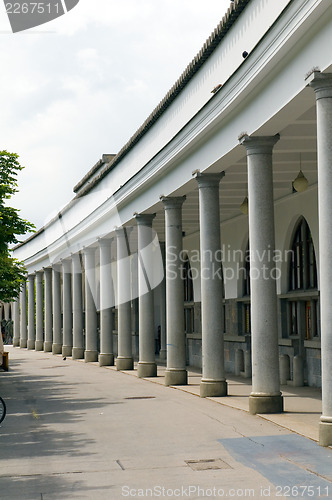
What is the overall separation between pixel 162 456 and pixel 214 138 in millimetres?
9310

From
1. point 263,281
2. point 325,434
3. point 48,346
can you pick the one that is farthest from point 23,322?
point 325,434

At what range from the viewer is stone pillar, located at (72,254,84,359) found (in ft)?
146

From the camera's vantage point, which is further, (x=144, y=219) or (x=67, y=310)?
(x=67, y=310)

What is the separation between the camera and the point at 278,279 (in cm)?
2612

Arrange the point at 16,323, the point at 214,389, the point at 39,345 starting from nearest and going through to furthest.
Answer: the point at 214,389, the point at 39,345, the point at 16,323

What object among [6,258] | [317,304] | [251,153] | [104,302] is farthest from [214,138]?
[104,302]

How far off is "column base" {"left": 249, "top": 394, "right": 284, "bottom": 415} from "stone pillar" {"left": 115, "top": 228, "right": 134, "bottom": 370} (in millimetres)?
15486

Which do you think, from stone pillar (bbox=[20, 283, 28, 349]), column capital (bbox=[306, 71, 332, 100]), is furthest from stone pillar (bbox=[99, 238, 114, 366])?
stone pillar (bbox=[20, 283, 28, 349])

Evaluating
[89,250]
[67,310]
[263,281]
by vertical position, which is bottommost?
[67,310]

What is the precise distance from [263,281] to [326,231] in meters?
4.45

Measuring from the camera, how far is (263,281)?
17.1 m

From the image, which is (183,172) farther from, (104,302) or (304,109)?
(104,302)

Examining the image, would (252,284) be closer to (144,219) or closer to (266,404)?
(266,404)

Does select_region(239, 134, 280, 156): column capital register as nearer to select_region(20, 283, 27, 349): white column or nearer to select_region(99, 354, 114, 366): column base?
select_region(99, 354, 114, 366): column base
